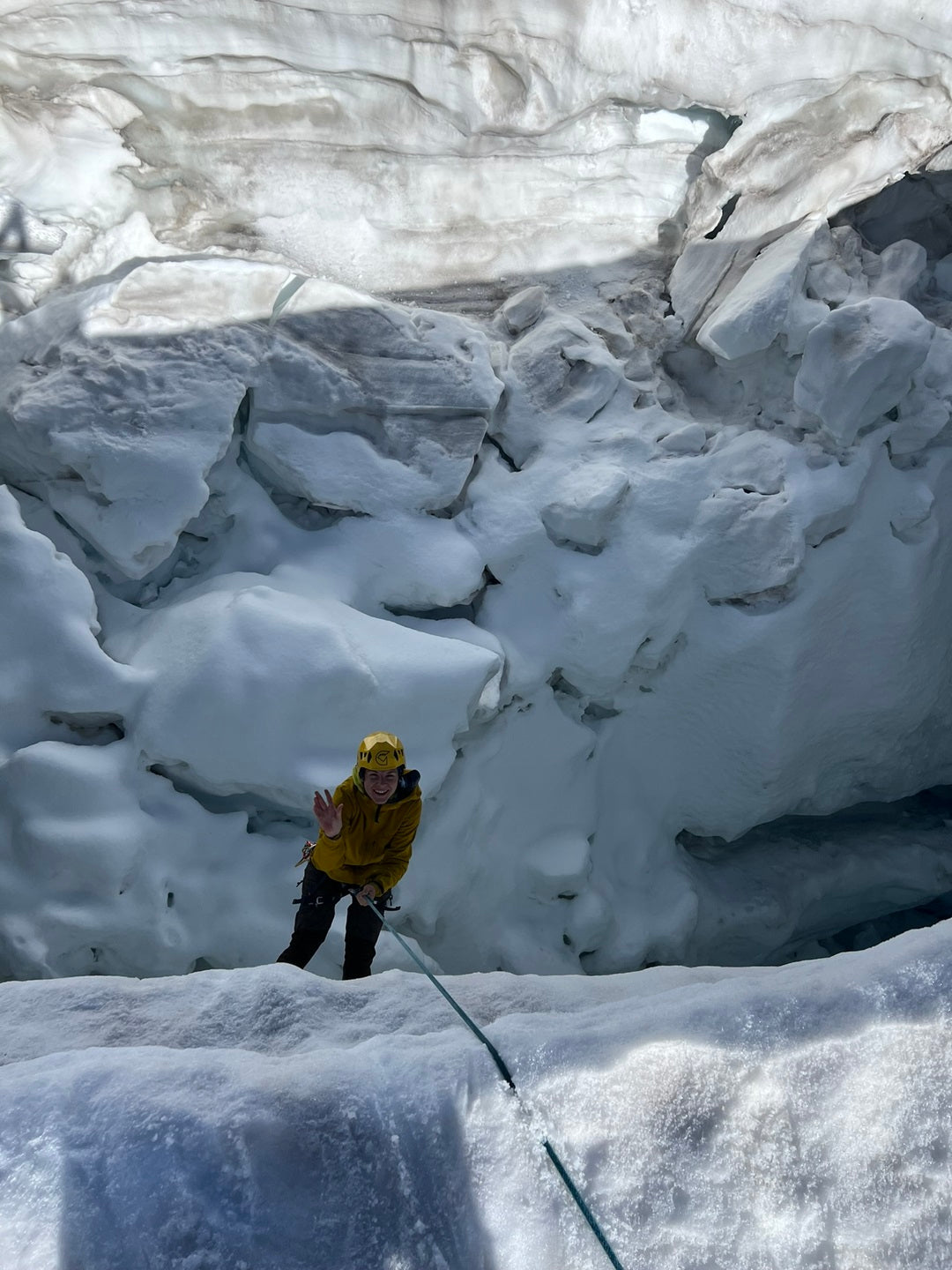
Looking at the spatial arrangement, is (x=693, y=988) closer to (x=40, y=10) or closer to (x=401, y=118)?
(x=401, y=118)

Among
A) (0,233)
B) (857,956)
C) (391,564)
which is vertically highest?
(0,233)

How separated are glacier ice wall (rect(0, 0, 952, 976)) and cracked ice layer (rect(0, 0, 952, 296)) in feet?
0.05

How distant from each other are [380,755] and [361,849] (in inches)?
14.9

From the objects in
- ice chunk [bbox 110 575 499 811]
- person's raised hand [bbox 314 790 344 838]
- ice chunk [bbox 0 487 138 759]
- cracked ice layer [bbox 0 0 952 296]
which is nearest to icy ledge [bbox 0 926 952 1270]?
person's raised hand [bbox 314 790 344 838]

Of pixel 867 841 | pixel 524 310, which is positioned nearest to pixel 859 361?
pixel 524 310

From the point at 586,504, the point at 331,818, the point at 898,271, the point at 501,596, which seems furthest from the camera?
the point at 898,271

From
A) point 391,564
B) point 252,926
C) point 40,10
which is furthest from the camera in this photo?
point 40,10

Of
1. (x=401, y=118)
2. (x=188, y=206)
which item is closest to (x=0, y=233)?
(x=188, y=206)

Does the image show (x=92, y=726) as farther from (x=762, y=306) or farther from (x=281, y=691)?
(x=762, y=306)

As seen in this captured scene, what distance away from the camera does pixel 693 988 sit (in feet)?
7.57

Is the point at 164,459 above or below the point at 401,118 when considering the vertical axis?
below

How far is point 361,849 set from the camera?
8.91ft

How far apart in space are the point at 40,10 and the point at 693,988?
4098mm

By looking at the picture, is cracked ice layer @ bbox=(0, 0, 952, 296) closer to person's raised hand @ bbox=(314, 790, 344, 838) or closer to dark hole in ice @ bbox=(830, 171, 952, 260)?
Result: dark hole in ice @ bbox=(830, 171, 952, 260)
